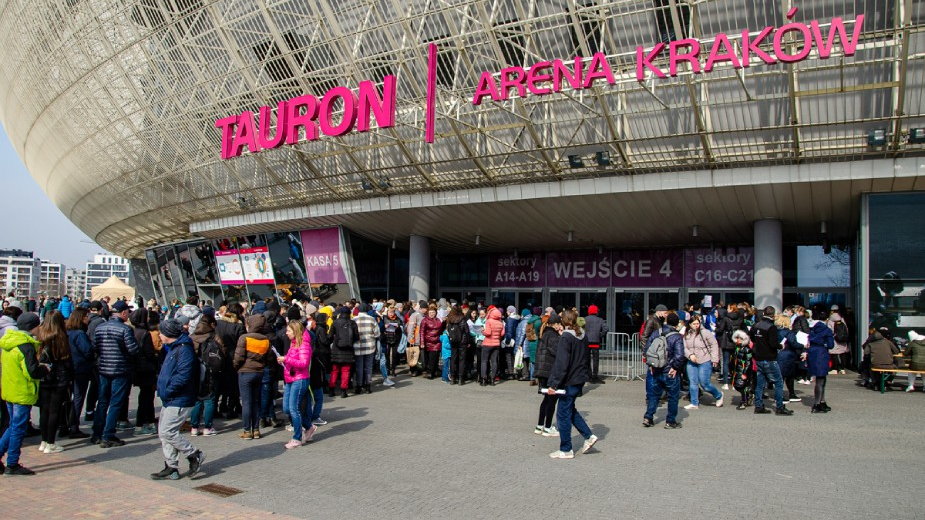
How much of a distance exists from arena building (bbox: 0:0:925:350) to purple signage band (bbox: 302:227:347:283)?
0.11 meters

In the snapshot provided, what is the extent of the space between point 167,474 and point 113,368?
86.8 inches

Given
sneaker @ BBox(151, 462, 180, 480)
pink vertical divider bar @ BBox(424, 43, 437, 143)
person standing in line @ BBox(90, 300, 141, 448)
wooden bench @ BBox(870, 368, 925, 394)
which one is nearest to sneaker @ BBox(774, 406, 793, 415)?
wooden bench @ BBox(870, 368, 925, 394)

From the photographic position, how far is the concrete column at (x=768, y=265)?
18922 mm

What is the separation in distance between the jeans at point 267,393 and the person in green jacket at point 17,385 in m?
2.70

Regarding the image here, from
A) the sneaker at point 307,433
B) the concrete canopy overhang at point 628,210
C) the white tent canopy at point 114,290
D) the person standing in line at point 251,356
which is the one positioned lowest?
the sneaker at point 307,433

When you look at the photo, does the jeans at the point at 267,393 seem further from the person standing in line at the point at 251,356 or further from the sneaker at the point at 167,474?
the sneaker at the point at 167,474

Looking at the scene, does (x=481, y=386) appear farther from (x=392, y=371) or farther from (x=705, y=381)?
(x=705, y=381)

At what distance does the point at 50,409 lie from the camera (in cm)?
791

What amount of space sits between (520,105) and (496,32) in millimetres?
1855

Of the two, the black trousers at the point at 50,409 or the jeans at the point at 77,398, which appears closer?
the black trousers at the point at 50,409

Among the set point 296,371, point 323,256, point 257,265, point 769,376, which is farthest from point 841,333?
point 257,265

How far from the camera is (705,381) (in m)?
11.4

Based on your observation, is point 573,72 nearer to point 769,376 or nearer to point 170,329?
point 769,376

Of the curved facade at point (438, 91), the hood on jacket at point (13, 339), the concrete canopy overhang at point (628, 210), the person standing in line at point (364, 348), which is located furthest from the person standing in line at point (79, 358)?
the concrete canopy overhang at point (628, 210)
